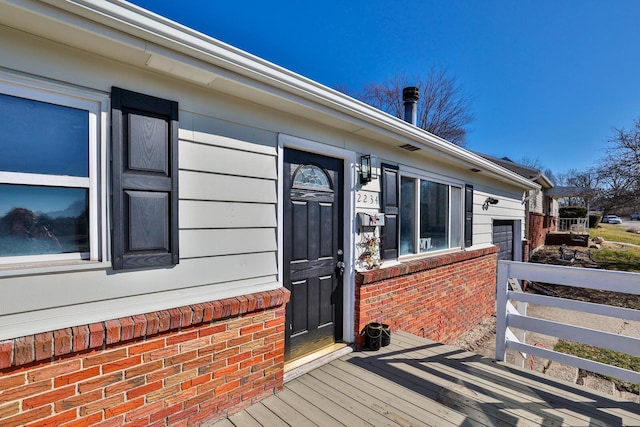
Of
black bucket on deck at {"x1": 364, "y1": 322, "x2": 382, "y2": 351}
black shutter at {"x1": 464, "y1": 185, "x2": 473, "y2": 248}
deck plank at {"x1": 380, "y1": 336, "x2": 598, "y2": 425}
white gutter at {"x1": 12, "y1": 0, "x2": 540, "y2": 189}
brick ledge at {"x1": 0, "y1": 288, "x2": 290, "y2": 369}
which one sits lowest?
deck plank at {"x1": 380, "y1": 336, "x2": 598, "y2": 425}

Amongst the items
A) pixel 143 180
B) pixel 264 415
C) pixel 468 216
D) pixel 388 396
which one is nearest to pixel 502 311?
pixel 388 396

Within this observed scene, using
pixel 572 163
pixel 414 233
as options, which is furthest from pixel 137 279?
pixel 572 163

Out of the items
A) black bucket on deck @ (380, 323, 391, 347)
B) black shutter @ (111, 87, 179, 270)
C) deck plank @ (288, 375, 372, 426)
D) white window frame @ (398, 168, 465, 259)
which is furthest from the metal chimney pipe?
deck plank @ (288, 375, 372, 426)

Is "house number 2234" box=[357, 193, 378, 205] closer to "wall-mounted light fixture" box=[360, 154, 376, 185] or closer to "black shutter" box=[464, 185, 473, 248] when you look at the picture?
"wall-mounted light fixture" box=[360, 154, 376, 185]

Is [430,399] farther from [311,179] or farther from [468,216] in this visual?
[468,216]

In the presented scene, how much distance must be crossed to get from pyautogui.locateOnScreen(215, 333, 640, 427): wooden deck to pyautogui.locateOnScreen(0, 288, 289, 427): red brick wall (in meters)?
0.28

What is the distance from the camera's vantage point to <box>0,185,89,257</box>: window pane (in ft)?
4.96

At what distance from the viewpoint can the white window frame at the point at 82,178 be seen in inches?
59.6

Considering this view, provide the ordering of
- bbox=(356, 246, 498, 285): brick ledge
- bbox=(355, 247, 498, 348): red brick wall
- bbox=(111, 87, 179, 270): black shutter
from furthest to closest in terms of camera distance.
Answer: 1. bbox=(355, 247, 498, 348): red brick wall
2. bbox=(356, 246, 498, 285): brick ledge
3. bbox=(111, 87, 179, 270): black shutter

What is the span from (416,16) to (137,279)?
7.45 meters

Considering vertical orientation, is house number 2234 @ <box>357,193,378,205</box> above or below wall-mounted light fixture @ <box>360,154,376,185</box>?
below

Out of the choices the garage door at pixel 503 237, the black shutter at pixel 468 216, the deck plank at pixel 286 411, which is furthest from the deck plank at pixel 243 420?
the garage door at pixel 503 237

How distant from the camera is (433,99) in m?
14.2

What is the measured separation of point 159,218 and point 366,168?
225cm
